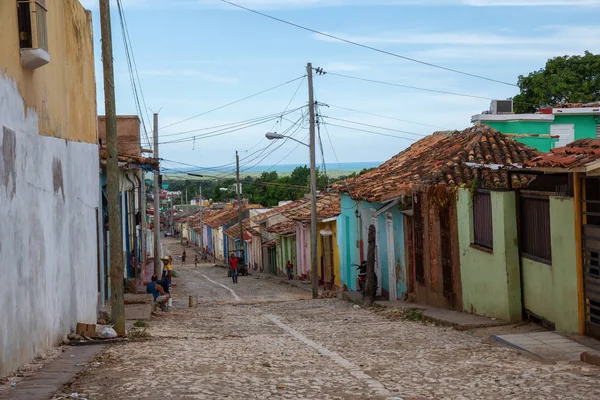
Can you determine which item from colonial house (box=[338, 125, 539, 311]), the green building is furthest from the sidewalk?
the green building

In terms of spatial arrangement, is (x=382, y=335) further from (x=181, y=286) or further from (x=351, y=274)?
(x=181, y=286)

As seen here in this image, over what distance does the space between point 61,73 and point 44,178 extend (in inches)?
99.7

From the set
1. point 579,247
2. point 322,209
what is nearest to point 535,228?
point 579,247

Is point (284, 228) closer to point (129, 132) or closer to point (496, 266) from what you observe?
point (129, 132)

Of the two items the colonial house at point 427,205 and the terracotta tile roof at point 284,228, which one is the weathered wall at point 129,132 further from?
the terracotta tile roof at point 284,228

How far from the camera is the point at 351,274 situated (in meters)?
30.6

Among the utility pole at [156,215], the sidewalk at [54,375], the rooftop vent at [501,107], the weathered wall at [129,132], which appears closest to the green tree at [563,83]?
the rooftop vent at [501,107]

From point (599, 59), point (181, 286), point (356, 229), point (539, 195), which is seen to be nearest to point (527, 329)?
point (539, 195)

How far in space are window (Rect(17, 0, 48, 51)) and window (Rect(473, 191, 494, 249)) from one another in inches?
316

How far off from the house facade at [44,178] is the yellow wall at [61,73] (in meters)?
0.02

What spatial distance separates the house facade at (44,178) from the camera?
31.0ft

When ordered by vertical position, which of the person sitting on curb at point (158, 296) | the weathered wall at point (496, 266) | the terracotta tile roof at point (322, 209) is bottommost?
the person sitting on curb at point (158, 296)

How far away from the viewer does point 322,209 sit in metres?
39.3

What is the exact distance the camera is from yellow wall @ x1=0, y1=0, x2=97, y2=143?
32.7 ft
